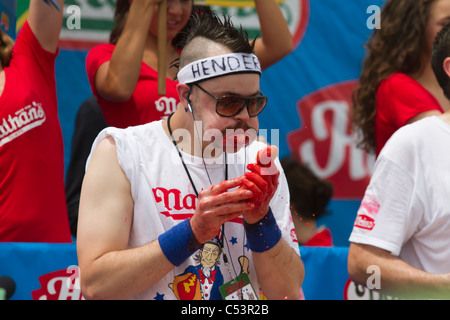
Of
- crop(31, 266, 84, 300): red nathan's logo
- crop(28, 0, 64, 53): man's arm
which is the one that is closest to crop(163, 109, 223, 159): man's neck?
crop(31, 266, 84, 300): red nathan's logo

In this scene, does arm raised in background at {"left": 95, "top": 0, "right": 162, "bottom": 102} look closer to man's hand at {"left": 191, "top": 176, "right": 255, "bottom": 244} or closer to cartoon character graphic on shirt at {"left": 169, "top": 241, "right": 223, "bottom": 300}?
cartoon character graphic on shirt at {"left": 169, "top": 241, "right": 223, "bottom": 300}

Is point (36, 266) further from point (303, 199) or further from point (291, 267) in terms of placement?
point (303, 199)

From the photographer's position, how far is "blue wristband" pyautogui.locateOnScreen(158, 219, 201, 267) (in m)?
1.83

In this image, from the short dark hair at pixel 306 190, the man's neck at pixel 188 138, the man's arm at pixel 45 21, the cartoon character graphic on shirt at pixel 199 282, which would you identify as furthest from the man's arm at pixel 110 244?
the short dark hair at pixel 306 190

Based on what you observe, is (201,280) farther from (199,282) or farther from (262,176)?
(262,176)

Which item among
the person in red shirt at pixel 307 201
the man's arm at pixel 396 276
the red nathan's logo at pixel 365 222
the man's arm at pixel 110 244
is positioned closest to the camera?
the man's arm at pixel 110 244

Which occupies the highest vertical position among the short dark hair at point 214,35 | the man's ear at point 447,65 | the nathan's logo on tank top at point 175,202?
the short dark hair at point 214,35

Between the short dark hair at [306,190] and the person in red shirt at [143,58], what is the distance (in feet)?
2.99

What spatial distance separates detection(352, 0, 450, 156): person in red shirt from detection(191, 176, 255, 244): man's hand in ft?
4.27

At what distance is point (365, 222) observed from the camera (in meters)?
2.27

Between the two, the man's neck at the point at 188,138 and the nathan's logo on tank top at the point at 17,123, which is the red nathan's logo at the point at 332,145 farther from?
the man's neck at the point at 188,138

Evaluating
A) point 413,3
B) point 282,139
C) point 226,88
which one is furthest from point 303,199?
point 226,88

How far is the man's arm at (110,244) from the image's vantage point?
1911mm

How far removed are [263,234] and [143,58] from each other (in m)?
1.35
